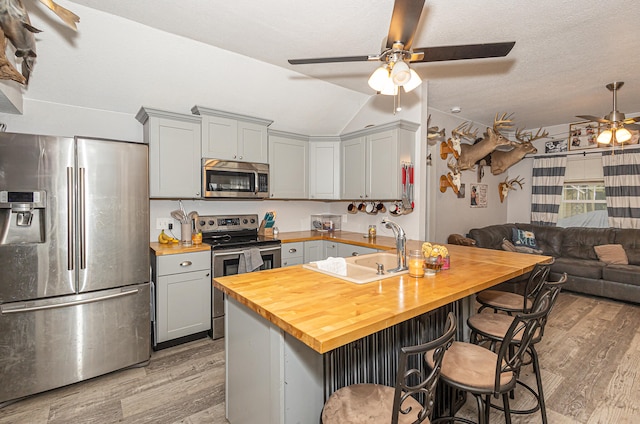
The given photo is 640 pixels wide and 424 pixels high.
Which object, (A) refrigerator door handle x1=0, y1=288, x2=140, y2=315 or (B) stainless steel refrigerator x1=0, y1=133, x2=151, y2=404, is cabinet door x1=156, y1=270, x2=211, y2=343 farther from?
(A) refrigerator door handle x1=0, y1=288, x2=140, y2=315

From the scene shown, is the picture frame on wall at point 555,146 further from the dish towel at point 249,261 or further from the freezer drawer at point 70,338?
the freezer drawer at point 70,338

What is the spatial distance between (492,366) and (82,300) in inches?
110

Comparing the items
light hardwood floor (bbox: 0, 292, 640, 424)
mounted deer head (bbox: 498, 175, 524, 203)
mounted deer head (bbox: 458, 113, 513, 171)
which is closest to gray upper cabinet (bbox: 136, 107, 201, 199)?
light hardwood floor (bbox: 0, 292, 640, 424)

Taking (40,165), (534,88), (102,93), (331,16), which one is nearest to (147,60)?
(102,93)

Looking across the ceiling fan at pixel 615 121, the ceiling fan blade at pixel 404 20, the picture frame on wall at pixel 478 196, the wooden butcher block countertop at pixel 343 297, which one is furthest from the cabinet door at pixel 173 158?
the ceiling fan at pixel 615 121

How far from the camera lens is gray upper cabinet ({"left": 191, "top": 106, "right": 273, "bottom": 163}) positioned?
3.35 m

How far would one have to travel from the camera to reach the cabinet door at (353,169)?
4.02 meters

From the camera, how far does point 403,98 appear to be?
146 inches

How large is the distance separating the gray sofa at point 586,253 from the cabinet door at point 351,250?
232 cm

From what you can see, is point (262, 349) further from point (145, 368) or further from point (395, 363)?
point (145, 368)

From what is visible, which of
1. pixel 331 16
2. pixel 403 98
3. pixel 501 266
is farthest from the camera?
pixel 403 98

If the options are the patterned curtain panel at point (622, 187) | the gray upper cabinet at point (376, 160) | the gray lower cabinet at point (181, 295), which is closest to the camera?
the gray lower cabinet at point (181, 295)

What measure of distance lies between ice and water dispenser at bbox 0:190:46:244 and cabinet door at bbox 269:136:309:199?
2319 mm

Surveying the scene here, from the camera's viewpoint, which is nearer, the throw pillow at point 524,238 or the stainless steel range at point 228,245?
Answer: the stainless steel range at point 228,245
